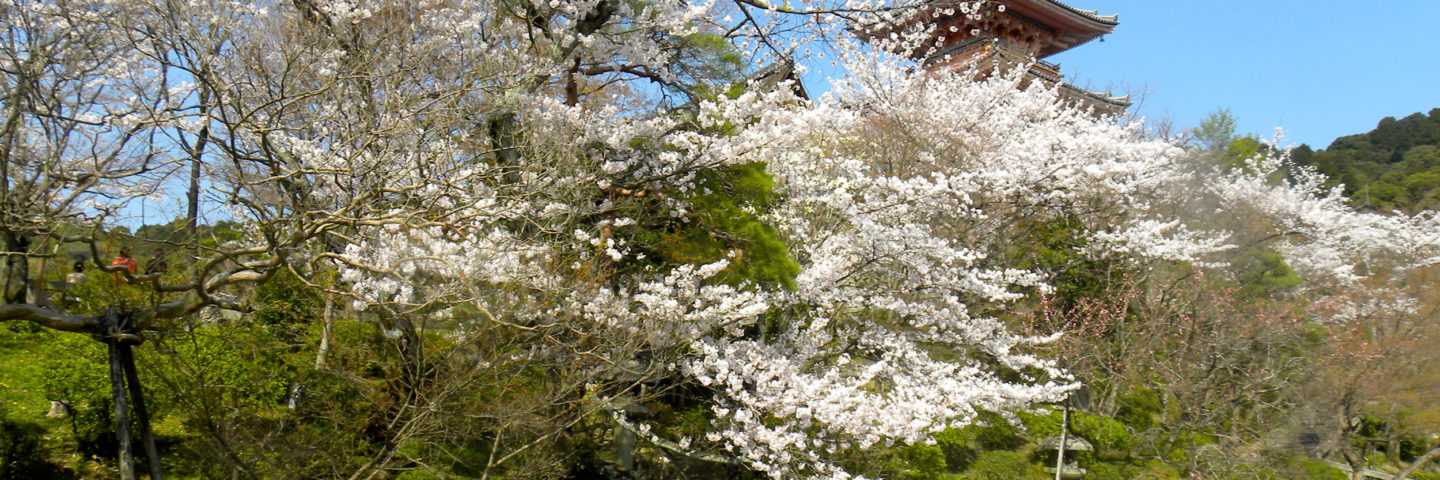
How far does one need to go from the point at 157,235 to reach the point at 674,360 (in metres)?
4.31

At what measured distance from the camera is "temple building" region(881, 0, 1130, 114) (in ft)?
64.3

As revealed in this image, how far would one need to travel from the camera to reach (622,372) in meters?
7.52

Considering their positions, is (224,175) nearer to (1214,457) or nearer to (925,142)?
(925,142)

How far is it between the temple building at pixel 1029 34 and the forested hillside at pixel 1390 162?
798 cm

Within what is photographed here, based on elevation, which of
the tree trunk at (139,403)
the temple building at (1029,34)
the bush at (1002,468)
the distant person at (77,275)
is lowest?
the bush at (1002,468)

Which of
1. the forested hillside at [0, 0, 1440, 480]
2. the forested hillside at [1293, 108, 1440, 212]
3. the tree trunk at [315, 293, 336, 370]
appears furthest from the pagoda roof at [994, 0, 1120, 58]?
the tree trunk at [315, 293, 336, 370]

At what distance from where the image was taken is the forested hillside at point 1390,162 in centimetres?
2559

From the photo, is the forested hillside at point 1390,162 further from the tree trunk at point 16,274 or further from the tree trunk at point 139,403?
the tree trunk at point 16,274

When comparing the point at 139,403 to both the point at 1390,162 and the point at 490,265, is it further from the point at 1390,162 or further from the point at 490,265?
the point at 1390,162

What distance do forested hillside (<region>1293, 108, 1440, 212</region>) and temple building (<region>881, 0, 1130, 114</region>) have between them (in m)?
7.98

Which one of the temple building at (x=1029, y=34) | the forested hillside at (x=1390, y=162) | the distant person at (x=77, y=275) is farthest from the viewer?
the forested hillside at (x=1390, y=162)

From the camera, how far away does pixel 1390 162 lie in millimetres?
33906

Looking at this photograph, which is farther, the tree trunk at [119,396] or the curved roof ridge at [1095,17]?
the curved roof ridge at [1095,17]

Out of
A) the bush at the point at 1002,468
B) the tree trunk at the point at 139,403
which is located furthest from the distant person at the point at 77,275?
the bush at the point at 1002,468
